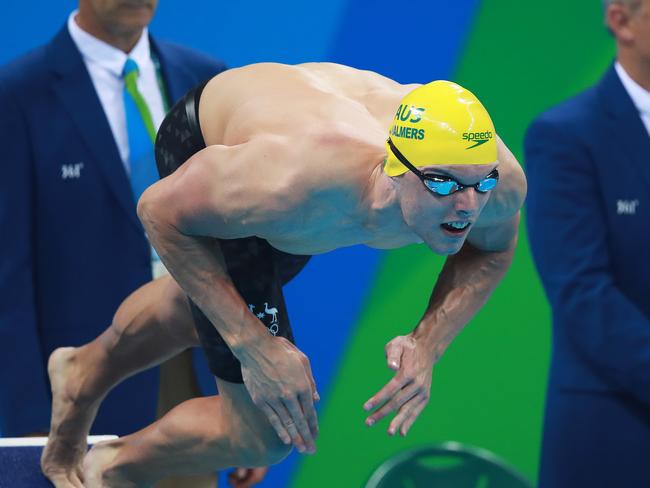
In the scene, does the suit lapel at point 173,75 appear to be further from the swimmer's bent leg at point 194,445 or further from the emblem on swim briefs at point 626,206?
the emblem on swim briefs at point 626,206

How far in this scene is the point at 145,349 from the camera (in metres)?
3.15

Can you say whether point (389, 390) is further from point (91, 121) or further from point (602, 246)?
point (91, 121)

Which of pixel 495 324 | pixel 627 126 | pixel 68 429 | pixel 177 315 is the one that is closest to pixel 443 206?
pixel 177 315

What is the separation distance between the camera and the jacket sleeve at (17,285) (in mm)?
3514

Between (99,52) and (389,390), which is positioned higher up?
(99,52)

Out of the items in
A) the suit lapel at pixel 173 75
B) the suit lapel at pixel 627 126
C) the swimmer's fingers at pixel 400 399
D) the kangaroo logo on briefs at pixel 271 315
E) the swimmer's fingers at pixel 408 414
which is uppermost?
the suit lapel at pixel 173 75

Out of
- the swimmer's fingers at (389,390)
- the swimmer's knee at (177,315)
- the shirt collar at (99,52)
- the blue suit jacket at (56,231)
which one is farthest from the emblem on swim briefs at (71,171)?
the swimmer's fingers at (389,390)

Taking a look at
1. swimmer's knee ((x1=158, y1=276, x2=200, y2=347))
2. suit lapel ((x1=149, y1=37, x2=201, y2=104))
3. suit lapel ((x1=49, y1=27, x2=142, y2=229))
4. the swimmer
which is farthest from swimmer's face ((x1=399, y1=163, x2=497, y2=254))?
suit lapel ((x1=149, y1=37, x2=201, y2=104))

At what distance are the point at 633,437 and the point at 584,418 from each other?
14cm

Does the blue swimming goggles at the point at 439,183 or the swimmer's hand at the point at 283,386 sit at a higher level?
the blue swimming goggles at the point at 439,183

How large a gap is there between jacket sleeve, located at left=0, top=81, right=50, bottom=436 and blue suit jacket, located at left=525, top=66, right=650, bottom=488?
149cm

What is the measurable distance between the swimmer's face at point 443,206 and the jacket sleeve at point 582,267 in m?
0.89

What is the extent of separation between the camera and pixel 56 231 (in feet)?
11.9

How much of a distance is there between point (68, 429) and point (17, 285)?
0.53 meters
